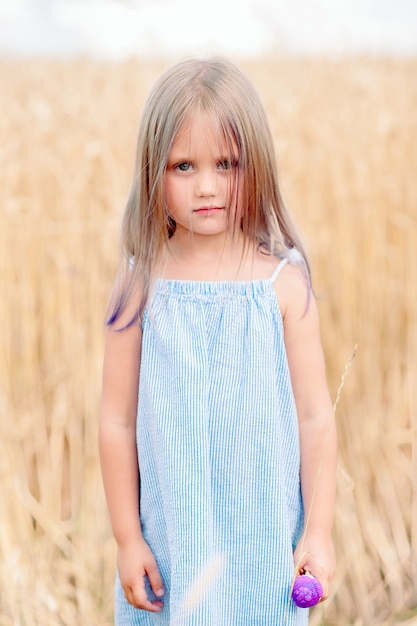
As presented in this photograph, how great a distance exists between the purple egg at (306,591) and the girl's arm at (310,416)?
42 millimetres

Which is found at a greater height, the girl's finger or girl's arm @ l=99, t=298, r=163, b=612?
girl's arm @ l=99, t=298, r=163, b=612

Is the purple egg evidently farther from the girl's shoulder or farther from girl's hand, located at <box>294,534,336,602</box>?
the girl's shoulder

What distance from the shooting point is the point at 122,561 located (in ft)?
3.79

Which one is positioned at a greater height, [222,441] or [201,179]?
[201,179]

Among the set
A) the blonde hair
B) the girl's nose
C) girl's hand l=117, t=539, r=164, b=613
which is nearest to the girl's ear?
the blonde hair

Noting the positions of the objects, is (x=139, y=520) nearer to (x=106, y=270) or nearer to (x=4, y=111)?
(x=106, y=270)

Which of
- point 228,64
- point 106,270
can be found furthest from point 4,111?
point 228,64

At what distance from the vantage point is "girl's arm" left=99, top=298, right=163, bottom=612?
1137 mm

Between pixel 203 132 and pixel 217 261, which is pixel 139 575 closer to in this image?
pixel 217 261

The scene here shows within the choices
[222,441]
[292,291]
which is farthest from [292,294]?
[222,441]

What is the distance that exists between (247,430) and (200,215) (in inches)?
11.2

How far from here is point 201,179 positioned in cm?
102

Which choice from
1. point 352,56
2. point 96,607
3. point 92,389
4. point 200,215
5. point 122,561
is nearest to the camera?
point 200,215

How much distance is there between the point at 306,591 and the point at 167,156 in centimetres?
56
